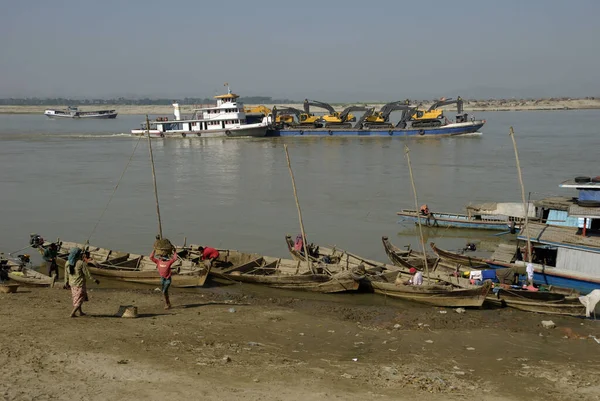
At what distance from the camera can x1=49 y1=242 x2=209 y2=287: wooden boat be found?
47.1ft

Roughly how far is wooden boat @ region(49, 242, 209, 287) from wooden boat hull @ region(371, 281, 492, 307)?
14.7 feet

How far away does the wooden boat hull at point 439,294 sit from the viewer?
41.3ft

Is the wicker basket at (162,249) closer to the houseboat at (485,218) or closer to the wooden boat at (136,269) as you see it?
the wooden boat at (136,269)

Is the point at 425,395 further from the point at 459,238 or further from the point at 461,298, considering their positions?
the point at 459,238

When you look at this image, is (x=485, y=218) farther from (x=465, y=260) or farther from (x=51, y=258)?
(x=51, y=258)

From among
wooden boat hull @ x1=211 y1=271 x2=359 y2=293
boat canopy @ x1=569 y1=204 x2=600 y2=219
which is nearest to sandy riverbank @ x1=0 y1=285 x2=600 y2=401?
wooden boat hull @ x1=211 y1=271 x2=359 y2=293

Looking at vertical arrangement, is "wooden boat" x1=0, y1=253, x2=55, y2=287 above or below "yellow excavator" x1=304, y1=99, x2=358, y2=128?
below

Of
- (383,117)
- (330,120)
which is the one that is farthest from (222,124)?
(383,117)

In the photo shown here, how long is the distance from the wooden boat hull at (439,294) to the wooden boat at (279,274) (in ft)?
2.86

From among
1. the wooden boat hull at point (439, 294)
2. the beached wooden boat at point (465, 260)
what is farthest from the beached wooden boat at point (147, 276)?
the beached wooden boat at point (465, 260)

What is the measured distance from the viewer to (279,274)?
14945 mm

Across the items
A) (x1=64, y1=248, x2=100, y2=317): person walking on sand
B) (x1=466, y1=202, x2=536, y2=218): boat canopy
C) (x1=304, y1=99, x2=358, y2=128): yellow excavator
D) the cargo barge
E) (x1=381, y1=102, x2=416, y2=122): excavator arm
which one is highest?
(x1=381, y1=102, x2=416, y2=122): excavator arm

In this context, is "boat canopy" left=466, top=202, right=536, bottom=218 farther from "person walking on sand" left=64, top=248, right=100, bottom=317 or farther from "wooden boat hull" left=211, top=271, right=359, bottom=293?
"person walking on sand" left=64, top=248, right=100, bottom=317

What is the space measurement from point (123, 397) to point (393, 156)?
1550 inches
